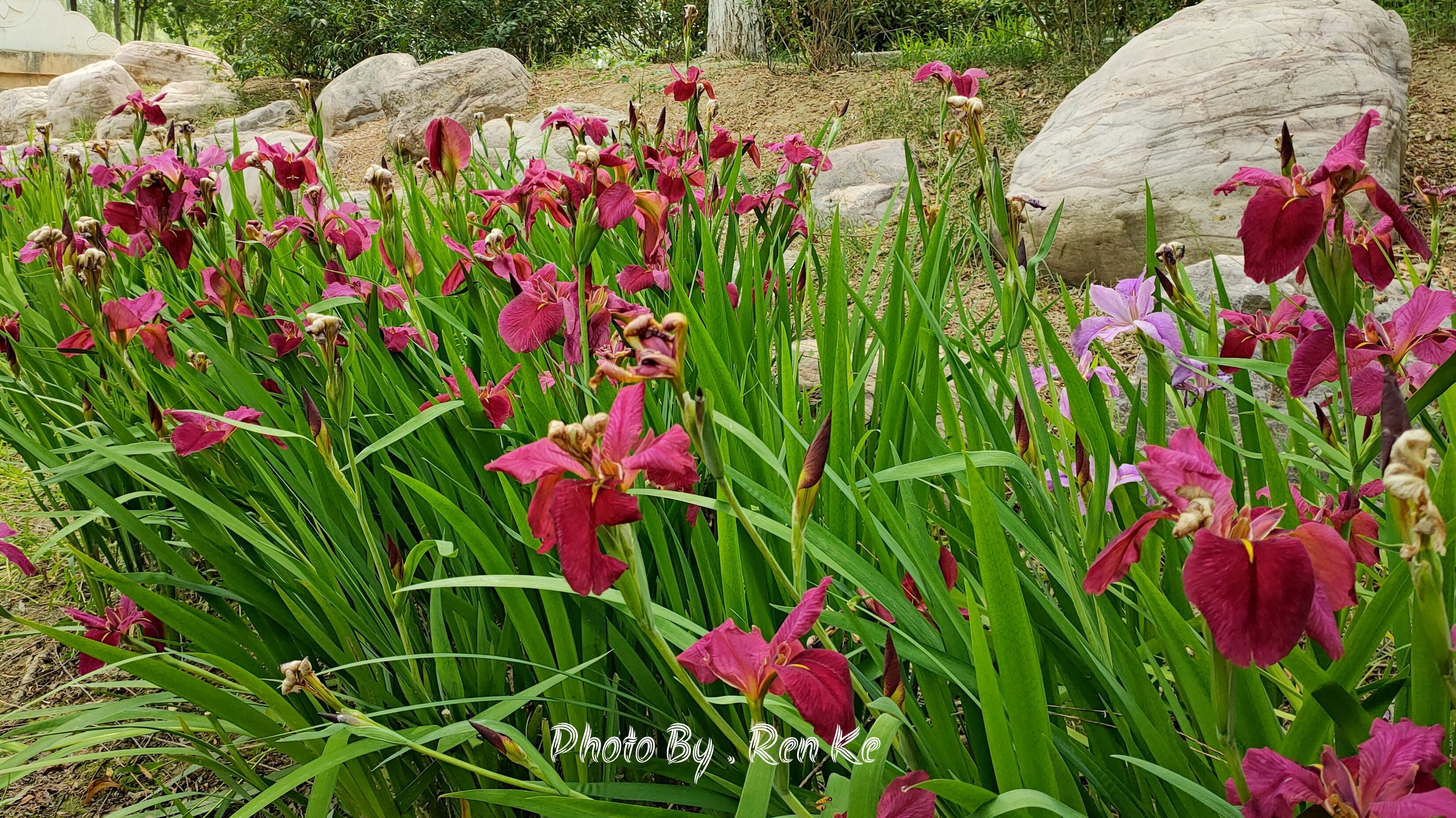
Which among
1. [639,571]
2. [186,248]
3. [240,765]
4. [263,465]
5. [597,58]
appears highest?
[597,58]

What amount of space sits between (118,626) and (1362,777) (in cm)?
122

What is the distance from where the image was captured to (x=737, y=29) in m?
8.23

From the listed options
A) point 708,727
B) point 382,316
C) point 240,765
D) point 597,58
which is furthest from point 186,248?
point 597,58

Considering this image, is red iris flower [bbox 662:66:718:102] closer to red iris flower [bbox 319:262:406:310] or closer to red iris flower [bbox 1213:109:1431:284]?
red iris flower [bbox 319:262:406:310]

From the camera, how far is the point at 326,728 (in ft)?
2.63

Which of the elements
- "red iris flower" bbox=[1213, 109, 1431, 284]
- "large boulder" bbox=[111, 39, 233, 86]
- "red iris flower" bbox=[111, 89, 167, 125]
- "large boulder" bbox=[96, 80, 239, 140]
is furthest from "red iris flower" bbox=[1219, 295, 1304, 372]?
"large boulder" bbox=[111, 39, 233, 86]

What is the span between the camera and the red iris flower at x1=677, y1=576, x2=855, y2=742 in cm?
55

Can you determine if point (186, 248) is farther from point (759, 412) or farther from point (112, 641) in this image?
point (759, 412)

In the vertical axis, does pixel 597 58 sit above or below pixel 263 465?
above

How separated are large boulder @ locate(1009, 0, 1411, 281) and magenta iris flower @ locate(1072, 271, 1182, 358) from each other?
235cm

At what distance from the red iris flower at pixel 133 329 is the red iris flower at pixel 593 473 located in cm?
80

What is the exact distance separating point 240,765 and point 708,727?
48 cm

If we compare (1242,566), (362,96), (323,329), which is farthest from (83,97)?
(1242,566)

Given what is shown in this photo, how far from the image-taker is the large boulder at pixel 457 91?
26.1 ft
